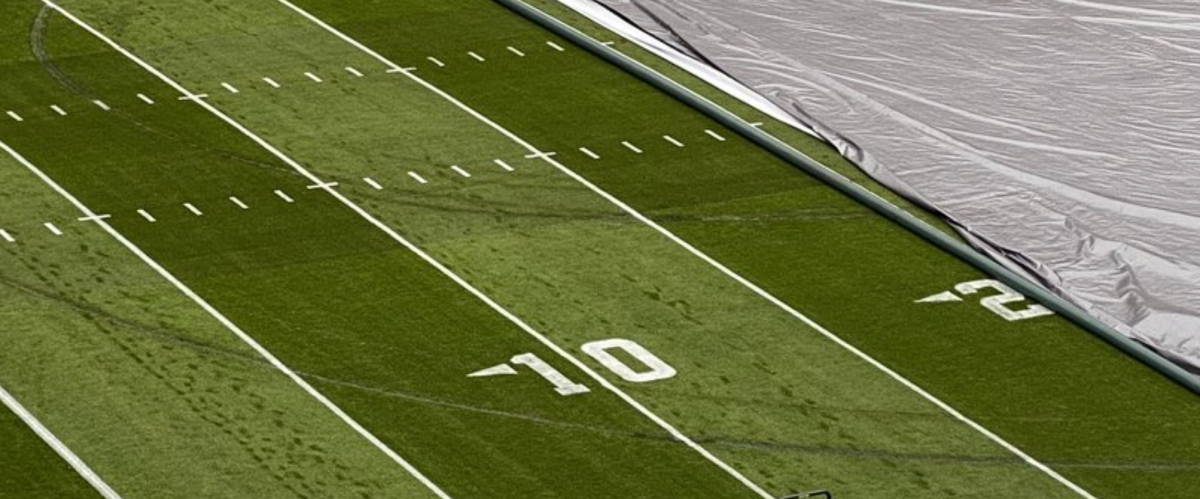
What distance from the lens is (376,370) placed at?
17.5 meters

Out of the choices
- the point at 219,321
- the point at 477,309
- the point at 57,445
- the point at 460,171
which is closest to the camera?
the point at 57,445

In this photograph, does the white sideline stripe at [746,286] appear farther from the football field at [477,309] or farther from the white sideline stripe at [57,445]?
the white sideline stripe at [57,445]

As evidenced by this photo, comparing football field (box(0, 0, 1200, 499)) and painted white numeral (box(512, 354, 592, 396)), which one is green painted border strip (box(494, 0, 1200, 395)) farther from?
painted white numeral (box(512, 354, 592, 396))

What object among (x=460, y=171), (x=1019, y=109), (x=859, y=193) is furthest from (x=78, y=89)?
(x=1019, y=109)

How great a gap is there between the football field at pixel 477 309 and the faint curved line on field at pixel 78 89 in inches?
1.7

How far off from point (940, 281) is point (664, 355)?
2.58 meters

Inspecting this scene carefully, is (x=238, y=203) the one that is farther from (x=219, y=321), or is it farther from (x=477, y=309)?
(x=477, y=309)

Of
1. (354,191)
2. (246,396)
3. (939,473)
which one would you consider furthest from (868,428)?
(354,191)

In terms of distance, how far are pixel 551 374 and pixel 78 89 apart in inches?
275

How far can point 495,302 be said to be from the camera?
61.0 feet

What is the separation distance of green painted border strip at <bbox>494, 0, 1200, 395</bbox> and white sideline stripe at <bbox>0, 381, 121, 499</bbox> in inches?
286

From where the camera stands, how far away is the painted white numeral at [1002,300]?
18688mm

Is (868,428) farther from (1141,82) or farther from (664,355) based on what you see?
(1141,82)

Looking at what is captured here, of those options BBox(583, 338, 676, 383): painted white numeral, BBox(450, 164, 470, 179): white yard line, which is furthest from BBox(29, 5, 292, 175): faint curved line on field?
BBox(583, 338, 676, 383): painted white numeral
